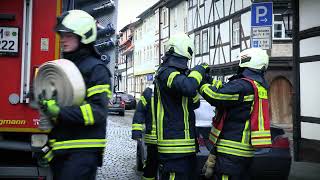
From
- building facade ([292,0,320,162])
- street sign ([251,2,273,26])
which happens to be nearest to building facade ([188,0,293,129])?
street sign ([251,2,273,26])

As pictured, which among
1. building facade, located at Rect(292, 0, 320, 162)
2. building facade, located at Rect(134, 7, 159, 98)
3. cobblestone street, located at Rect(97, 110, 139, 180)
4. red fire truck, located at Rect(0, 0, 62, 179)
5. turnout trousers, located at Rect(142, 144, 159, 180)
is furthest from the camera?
→ building facade, located at Rect(134, 7, 159, 98)

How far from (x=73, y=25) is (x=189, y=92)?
134 cm

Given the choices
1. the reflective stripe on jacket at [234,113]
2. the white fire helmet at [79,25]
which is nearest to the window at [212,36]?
the reflective stripe on jacket at [234,113]

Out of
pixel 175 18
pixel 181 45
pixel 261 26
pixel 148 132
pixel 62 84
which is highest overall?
pixel 175 18

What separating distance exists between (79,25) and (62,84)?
44cm

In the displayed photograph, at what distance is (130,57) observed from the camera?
7400cm

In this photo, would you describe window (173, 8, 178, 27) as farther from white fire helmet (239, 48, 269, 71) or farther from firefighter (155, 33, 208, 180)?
firefighter (155, 33, 208, 180)

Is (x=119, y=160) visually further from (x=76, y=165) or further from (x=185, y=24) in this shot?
(x=185, y=24)

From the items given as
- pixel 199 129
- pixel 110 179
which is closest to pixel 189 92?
pixel 199 129

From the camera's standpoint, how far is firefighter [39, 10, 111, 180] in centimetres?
367

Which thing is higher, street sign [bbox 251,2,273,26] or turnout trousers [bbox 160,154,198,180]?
street sign [bbox 251,2,273,26]

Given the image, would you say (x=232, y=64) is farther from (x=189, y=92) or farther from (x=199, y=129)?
(x=189, y=92)

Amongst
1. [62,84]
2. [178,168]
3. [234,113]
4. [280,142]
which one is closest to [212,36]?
[280,142]

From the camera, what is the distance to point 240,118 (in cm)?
495
